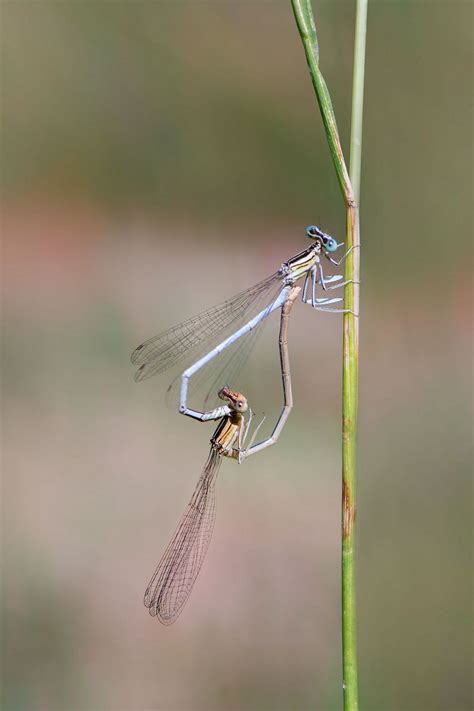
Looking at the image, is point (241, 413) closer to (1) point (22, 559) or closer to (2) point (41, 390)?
(2) point (41, 390)

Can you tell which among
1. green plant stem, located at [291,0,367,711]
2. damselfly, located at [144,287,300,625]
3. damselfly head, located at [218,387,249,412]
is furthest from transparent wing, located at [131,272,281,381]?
green plant stem, located at [291,0,367,711]

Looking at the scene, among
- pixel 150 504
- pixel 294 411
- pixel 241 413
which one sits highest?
pixel 294 411

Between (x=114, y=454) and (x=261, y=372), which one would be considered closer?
(x=261, y=372)

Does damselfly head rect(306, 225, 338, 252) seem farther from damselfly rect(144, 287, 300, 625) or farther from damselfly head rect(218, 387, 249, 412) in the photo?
damselfly head rect(218, 387, 249, 412)

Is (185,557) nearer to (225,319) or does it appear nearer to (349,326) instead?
(225,319)

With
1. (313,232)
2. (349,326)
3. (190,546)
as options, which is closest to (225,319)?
(313,232)

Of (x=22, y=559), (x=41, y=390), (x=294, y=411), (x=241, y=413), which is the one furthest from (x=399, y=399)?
(x=22, y=559)
